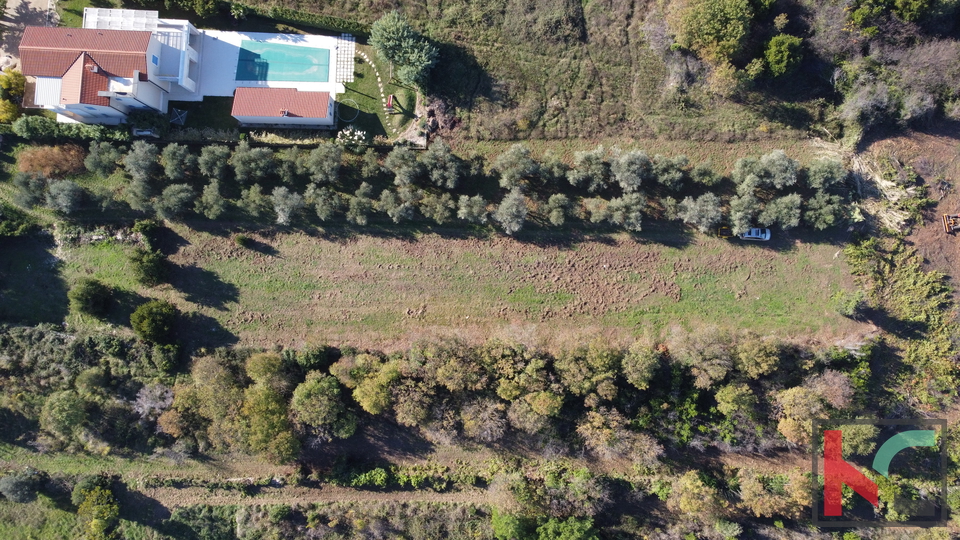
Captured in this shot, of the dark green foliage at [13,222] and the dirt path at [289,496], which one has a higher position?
the dark green foliage at [13,222]

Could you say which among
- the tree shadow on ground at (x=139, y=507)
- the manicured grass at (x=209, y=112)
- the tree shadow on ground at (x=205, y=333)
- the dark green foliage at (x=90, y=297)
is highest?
the manicured grass at (x=209, y=112)

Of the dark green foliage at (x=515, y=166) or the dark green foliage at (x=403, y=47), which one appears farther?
the dark green foliage at (x=515, y=166)

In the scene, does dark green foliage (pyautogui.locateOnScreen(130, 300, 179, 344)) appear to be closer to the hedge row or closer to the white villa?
the white villa

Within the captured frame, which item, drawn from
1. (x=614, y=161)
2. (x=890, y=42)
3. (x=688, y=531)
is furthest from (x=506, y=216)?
(x=890, y=42)

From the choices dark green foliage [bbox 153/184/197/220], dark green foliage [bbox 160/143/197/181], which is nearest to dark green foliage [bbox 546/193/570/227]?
dark green foliage [bbox 160/143/197/181]

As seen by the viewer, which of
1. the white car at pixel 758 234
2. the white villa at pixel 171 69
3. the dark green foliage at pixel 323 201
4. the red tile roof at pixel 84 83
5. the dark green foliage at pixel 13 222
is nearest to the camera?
the red tile roof at pixel 84 83

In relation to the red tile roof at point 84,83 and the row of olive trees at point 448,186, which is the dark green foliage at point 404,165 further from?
the red tile roof at point 84,83

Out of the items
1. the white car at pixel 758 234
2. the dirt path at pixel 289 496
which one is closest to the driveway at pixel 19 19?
the dirt path at pixel 289 496

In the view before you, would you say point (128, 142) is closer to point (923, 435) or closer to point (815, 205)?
point (815, 205)

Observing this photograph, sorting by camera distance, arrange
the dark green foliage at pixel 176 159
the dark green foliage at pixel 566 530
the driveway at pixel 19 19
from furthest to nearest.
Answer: the driveway at pixel 19 19 < the dark green foliage at pixel 176 159 < the dark green foliage at pixel 566 530
